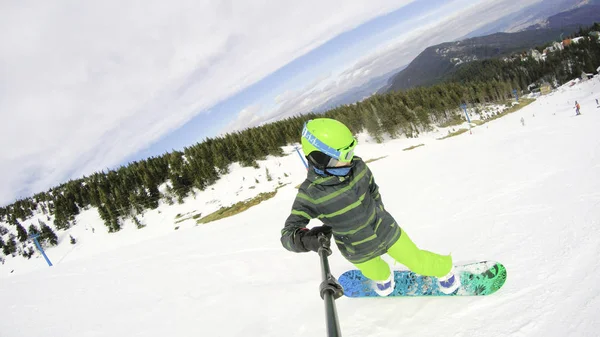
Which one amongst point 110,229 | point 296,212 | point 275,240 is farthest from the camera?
point 110,229

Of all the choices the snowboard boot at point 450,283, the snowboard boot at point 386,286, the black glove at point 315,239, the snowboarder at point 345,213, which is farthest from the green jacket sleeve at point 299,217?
the snowboard boot at point 450,283

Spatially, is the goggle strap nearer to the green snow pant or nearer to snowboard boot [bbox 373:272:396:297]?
the green snow pant

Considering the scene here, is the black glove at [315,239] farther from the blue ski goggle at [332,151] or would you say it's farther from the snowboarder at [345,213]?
the blue ski goggle at [332,151]

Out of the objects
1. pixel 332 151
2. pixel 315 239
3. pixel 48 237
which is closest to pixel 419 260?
pixel 315 239

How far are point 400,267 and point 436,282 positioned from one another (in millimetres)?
914

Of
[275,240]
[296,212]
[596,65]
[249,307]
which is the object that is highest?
[296,212]

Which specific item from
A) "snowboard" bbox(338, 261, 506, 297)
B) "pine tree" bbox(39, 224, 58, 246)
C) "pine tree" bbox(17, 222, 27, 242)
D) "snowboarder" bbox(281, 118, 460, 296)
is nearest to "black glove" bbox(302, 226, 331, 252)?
"snowboarder" bbox(281, 118, 460, 296)

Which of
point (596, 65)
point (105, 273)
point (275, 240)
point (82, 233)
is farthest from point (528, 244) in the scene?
point (596, 65)

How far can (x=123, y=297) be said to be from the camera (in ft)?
16.3

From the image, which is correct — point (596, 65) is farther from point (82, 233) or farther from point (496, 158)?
point (82, 233)

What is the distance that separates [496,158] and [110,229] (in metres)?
30.8

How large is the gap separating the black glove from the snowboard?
1305 mm

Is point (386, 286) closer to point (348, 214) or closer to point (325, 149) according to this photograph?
point (348, 214)

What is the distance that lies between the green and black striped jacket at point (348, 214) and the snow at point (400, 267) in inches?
30.0
